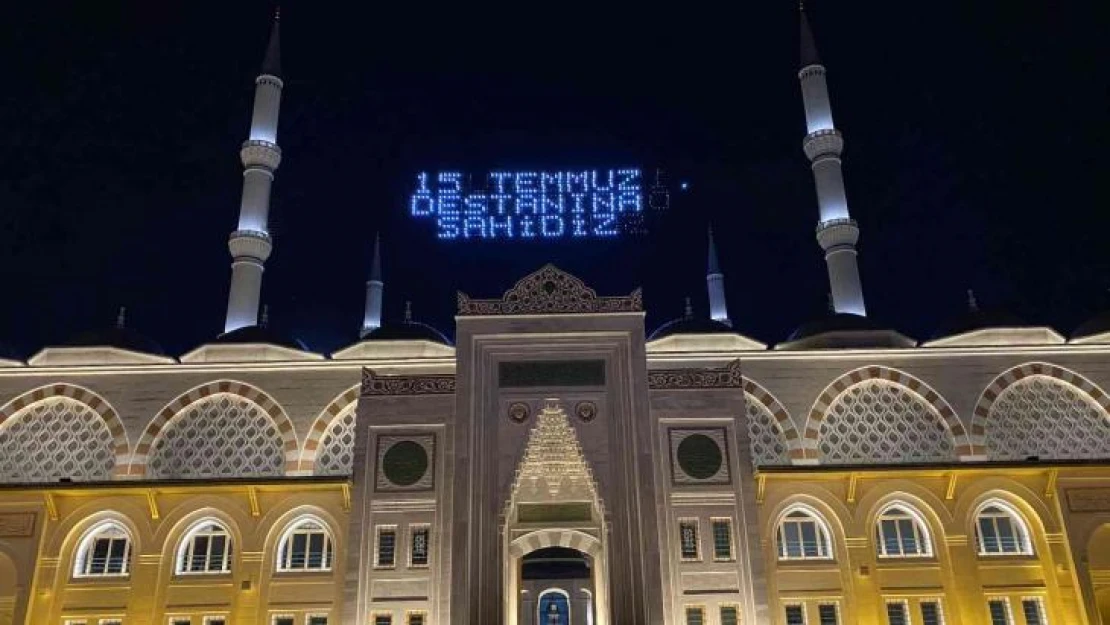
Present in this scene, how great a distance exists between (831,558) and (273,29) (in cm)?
2458

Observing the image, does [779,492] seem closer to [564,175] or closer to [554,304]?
[554,304]

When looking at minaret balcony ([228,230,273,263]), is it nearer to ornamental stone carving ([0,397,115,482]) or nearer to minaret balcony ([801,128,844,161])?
ornamental stone carving ([0,397,115,482])

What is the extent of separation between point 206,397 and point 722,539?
1137 cm

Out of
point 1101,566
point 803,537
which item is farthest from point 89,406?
point 1101,566

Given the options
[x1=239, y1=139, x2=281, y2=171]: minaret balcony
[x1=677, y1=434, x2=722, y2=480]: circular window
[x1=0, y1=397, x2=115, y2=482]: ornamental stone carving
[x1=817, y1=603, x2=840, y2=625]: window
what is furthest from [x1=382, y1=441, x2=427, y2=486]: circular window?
[x1=239, y1=139, x2=281, y2=171]: minaret balcony

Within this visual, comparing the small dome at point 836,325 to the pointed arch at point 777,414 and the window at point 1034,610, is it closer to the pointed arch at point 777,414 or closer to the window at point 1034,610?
the pointed arch at point 777,414

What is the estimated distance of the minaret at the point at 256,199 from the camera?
26.1 meters

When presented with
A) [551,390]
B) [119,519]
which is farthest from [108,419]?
[551,390]

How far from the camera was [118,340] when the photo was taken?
2191 centimetres

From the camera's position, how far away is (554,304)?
17828mm

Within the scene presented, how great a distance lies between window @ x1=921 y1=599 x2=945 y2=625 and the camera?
16.7m

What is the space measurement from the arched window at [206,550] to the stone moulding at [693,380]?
8348mm

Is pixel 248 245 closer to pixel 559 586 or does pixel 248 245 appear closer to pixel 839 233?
pixel 559 586

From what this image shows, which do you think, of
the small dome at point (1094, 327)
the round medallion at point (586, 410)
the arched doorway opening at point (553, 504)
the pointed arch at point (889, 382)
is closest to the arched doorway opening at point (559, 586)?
the pointed arch at point (889, 382)
